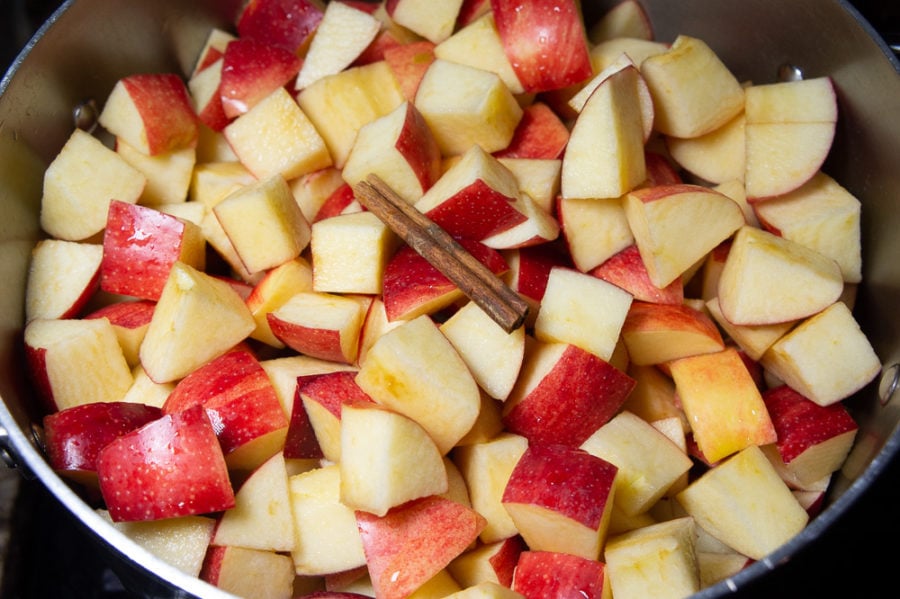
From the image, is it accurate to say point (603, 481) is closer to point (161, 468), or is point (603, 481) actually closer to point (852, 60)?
point (161, 468)

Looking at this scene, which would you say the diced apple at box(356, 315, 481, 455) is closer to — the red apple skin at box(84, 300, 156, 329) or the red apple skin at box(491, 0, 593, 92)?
the red apple skin at box(84, 300, 156, 329)

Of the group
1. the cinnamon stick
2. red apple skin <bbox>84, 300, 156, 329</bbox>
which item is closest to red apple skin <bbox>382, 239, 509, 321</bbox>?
the cinnamon stick

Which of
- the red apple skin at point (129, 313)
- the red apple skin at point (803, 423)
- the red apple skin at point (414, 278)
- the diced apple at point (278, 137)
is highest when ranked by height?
the diced apple at point (278, 137)

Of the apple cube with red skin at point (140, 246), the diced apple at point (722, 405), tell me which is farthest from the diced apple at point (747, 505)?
the apple cube with red skin at point (140, 246)

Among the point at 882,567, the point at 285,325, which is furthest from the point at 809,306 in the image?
the point at 285,325

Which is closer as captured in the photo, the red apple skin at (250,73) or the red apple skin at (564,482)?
the red apple skin at (564,482)

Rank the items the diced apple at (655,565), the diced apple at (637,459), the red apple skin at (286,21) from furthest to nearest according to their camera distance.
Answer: the red apple skin at (286,21) < the diced apple at (637,459) < the diced apple at (655,565)

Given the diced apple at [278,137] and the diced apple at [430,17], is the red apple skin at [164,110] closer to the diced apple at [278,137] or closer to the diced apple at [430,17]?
the diced apple at [278,137]
